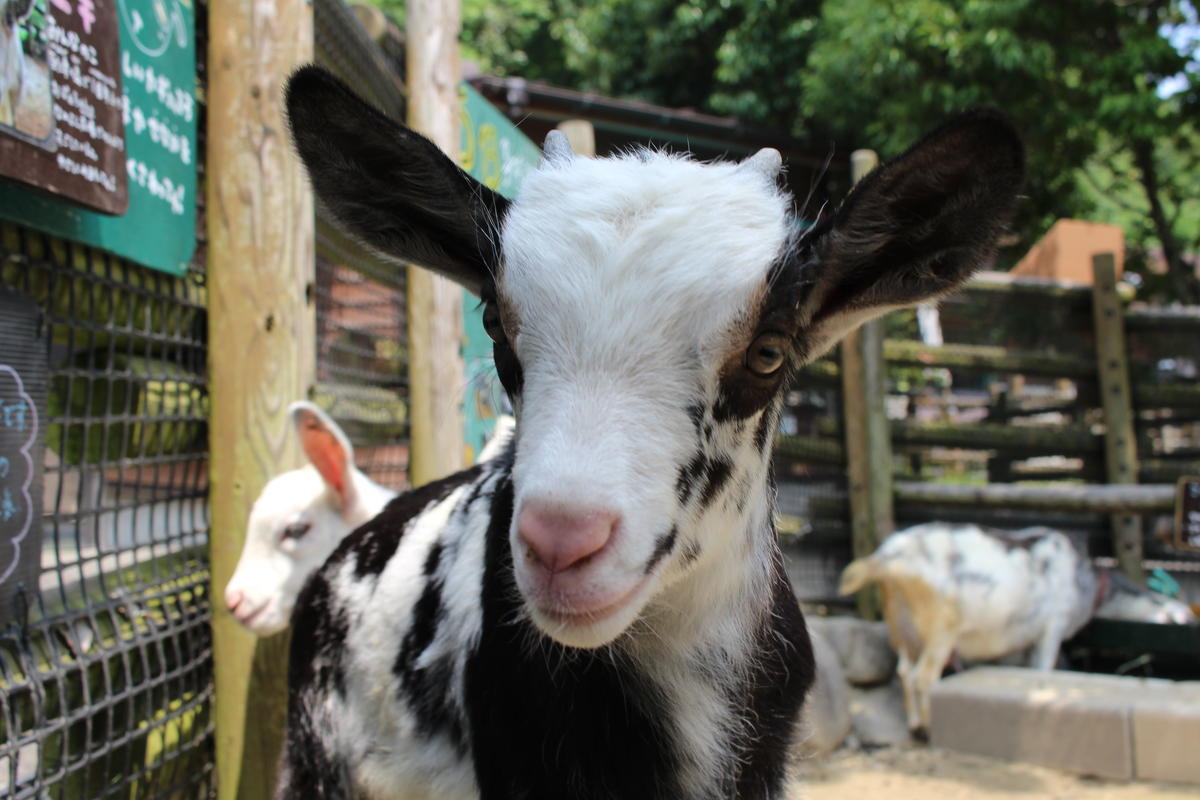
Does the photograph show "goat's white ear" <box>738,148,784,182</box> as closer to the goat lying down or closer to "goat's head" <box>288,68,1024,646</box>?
"goat's head" <box>288,68,1024,646</box>

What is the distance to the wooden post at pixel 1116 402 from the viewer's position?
24.3 feet

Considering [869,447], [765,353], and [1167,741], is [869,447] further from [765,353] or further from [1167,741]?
[765,353]

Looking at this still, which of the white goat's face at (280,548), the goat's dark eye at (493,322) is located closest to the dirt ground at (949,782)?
the white goat's face at (280,548)

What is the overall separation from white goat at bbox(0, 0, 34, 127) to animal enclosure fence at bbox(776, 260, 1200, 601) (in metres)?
6.19

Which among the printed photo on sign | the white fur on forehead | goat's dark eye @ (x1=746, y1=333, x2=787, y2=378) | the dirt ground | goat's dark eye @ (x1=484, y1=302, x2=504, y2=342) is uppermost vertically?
the printed photo on sign

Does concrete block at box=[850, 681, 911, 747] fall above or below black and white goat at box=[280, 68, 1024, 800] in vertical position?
below

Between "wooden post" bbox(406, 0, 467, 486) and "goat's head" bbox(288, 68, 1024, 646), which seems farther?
"wooden post" bbox(406, 0, 467, 486)

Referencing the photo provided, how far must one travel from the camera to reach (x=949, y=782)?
536 cm

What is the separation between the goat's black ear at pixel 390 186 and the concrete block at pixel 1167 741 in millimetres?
4951

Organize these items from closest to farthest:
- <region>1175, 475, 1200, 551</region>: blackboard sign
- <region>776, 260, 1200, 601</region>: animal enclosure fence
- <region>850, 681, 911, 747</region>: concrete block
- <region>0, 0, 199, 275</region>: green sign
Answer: <region>0, 0, 199, 275</region>: green sign
<region>1175, 475, 1200, 551</region>: blackboard sign
<region>850, 681, 911, 747</region>: concrete block
<region>776, 260, 1200, 601</region>: animal enclosure fence

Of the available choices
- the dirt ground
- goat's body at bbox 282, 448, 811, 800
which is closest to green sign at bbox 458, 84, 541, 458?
goat's body at bbox 282, 448, 811, 800

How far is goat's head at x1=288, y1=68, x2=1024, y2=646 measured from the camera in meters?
1.60

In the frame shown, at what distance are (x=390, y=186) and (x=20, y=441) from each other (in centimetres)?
122

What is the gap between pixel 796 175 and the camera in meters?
15.4
